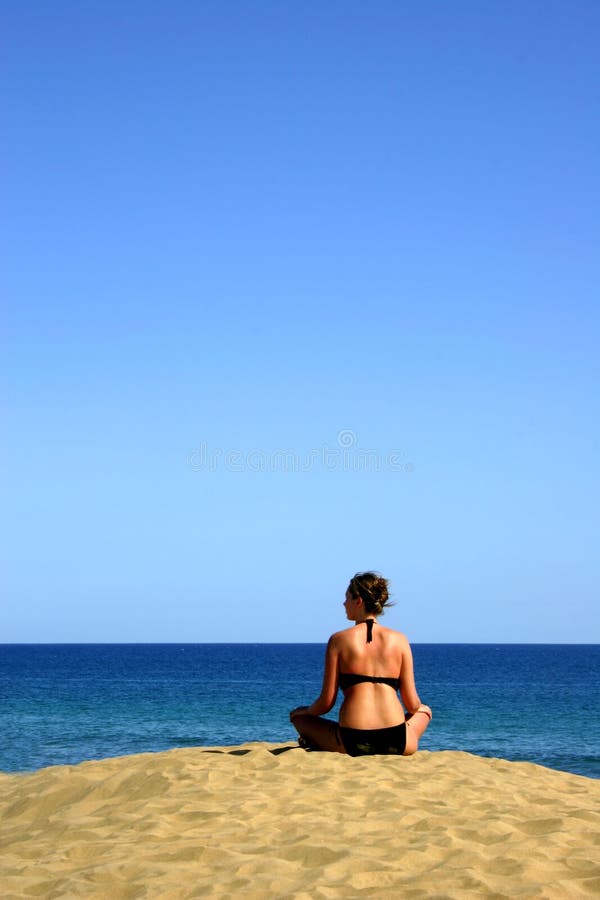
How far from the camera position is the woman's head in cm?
828

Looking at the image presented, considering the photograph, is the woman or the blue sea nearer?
the woman

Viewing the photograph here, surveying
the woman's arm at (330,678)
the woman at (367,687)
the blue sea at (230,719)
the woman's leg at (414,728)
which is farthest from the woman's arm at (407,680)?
the blue sea at (230,719)

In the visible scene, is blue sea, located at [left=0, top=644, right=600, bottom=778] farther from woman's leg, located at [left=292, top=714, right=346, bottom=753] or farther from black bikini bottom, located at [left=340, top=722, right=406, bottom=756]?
black bikini bottom, located at [left=340, top=722, right=406, bottom=756]

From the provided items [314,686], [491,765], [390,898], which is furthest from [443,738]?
[314,686]

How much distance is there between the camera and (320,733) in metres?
8.29

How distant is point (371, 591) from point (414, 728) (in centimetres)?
135

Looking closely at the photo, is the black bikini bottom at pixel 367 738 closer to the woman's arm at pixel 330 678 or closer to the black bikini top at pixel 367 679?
the woman's arm at pixel 330 678

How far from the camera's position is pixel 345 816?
19.3 feet

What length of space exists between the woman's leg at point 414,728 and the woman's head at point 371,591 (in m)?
0.96

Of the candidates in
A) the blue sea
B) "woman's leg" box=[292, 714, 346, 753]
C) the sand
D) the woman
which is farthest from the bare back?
the blue sea

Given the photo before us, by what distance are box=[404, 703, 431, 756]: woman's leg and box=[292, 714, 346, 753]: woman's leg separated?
0.61 metres

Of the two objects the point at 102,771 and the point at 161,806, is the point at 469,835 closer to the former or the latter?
the point at 161,806

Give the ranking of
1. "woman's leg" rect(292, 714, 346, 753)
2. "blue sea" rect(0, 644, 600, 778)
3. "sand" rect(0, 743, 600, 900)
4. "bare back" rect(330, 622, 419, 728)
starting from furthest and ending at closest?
"blue sea" rect(0, 644, 600, 778) < "woman's leg" rect(292, 714, 346, 753) < "bare back" rect(330, 622, 419, 728) < "sand" rect(0, 743, 600, 900)

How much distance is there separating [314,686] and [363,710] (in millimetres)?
64035
